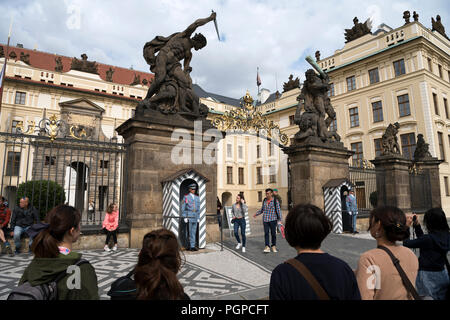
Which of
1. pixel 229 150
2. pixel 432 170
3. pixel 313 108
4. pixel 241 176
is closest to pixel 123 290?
pixel 313 108

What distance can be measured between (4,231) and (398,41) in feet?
107

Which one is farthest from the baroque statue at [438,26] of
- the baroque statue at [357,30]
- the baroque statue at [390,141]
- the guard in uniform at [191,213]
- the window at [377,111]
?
the guard in uniform at [191,213]

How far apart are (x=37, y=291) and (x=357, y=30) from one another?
3738 cm

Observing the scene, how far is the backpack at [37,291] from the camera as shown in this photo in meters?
1.68

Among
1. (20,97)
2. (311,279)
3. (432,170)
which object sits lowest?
(311,279)

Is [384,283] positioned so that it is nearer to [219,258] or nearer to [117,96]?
[219,258]

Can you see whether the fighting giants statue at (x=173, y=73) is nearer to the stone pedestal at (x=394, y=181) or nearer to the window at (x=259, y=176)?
the stone pedestal at (x=394, y=181)

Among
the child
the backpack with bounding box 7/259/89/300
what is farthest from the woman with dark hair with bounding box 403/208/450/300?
the child

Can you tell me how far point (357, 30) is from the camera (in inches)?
1261

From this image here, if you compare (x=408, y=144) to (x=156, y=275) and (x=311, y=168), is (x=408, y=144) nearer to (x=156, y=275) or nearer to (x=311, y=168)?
(x=311, y=168)

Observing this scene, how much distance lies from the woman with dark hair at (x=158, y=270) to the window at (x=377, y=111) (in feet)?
104

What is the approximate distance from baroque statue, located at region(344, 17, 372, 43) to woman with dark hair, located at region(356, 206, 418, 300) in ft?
115

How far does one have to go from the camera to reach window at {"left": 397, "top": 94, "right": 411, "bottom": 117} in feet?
87.7

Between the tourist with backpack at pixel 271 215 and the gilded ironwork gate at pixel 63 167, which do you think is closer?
the gilded ironwork gate at pixel 63 167
